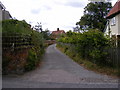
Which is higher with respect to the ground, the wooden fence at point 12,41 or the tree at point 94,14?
the tree at point 94,14

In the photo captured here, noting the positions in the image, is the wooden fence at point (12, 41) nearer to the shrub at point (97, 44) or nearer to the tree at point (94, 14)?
the shrub at point (97, 44)

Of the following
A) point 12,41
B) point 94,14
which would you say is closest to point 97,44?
point 12,41

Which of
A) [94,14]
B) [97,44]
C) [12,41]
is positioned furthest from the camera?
[94,14]

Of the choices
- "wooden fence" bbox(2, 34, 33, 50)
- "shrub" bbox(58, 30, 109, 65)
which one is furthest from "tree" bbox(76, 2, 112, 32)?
"wooden fence" bbox(2, 34, 33, 50)

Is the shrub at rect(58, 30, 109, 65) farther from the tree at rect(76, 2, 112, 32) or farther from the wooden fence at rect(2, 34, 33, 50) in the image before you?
the tree at rect(76, 2, 112, 32)

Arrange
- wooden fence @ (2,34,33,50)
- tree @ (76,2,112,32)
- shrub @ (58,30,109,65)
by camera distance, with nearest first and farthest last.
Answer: wooden fence @ (2,34,33,50) → shrub @ (58,30,109,65) → tree @ (76,2,112,32)

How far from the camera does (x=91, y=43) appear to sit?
10039 millimetres

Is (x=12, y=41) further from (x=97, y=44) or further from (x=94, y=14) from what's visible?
(x=94, y=14)

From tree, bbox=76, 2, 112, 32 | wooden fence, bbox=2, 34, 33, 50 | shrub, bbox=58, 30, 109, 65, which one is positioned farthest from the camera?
tree, bbox=76, 2, 112, 32

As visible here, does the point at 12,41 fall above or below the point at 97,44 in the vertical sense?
above

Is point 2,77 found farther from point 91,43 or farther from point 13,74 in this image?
point 91,43

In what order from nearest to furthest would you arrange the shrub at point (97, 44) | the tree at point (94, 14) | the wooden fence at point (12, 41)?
the wooden fence at point (12, 41)
the shrub at point (97, 44)
the tree at point (94, 14)

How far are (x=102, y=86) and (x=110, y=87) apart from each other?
31 centimetres

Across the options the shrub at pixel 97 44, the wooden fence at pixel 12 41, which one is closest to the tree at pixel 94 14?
the shrub at pixel 97 44
